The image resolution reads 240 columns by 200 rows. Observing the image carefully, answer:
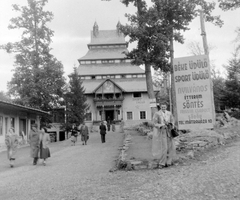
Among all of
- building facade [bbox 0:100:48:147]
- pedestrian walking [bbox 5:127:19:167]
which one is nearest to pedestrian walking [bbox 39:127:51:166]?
pedestrian walking [bbox 5:127:19:167]

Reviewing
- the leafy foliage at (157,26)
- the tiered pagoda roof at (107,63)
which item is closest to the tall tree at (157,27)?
the leafy foliage at (157,26)

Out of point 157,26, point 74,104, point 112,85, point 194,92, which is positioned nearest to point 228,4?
point 157,26

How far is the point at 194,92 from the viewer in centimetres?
1159

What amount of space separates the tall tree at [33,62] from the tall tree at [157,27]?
15.3 metres

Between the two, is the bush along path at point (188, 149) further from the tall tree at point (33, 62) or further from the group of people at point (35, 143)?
the tall tree at point (33, 62)

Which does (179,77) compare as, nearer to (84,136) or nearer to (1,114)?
(84,136)

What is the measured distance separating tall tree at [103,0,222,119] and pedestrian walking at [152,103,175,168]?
9.88 metres

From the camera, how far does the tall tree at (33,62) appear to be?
102 ft

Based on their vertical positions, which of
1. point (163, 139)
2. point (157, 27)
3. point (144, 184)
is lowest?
point (144, 184)

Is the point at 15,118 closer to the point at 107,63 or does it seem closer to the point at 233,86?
the point at 233,86

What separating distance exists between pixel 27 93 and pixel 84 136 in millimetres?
13177

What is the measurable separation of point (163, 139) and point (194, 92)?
4096 mm

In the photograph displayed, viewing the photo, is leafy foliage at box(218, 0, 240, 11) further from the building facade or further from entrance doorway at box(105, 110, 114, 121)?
entrance doorway at box(105, 110, 114, 121)

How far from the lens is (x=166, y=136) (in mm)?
8164
